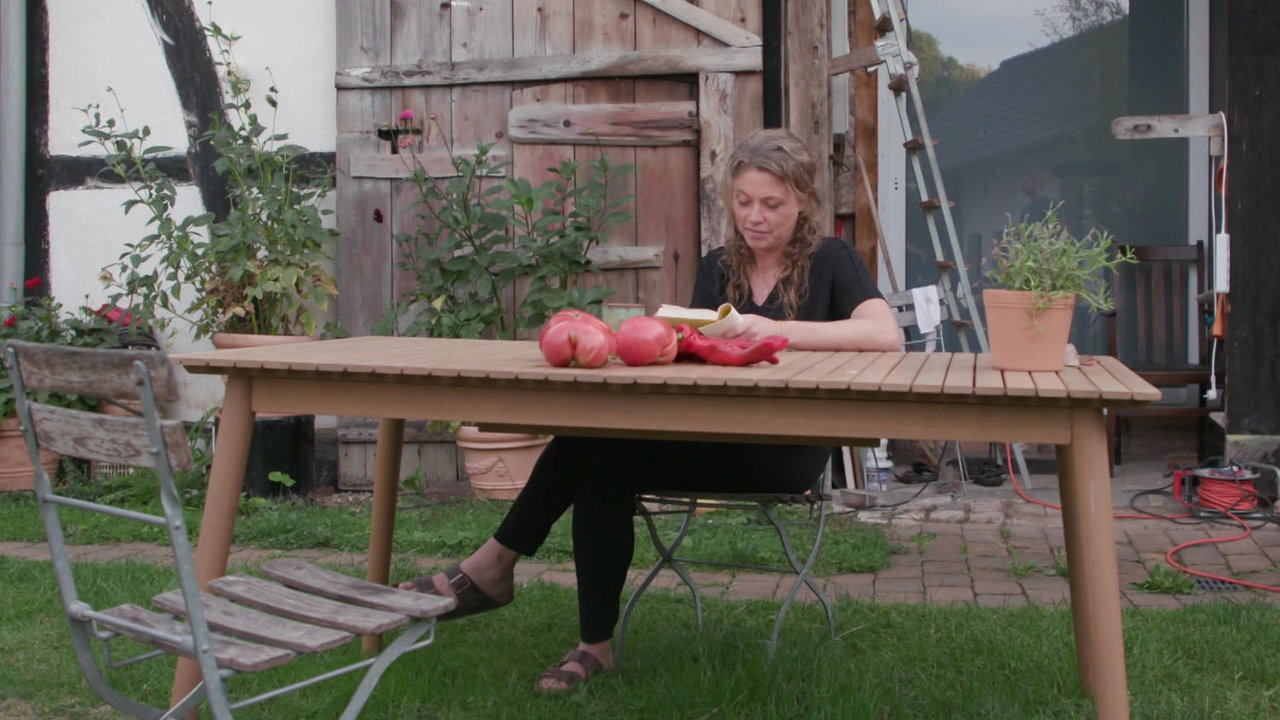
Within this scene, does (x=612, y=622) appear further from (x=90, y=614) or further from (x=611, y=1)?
(x=611, y=1)

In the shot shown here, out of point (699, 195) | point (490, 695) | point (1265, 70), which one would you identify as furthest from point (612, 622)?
point (1265, 70)

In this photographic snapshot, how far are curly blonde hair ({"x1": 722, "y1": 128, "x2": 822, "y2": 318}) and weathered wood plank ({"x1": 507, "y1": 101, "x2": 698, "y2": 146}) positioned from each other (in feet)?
6.78

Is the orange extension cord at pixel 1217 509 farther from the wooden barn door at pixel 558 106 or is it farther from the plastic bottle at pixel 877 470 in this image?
the wooden barn door at pixel 558 106

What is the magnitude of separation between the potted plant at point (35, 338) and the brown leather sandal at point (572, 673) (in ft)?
10.9

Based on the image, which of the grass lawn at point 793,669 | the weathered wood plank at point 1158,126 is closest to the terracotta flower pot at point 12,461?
the grass lawn at point 793,669

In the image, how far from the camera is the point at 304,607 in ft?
7.52

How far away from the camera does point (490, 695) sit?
114 inches

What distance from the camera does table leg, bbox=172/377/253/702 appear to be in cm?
255

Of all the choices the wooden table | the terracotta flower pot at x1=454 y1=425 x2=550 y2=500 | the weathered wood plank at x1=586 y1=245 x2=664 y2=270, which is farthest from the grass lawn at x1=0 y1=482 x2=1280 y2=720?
the weathered wood plank at x1=586 y1=245 x2=664 y2=270

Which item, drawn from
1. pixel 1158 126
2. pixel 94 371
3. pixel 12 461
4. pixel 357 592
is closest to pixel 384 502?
pixel 357 592

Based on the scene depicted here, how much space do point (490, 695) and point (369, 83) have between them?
3.42 m

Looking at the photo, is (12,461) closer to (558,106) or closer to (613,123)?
(558,106)

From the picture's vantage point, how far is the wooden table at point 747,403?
7.19 ft

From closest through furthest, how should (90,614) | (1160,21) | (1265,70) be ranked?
(90,614) → (1265,70) → (1160,21)
